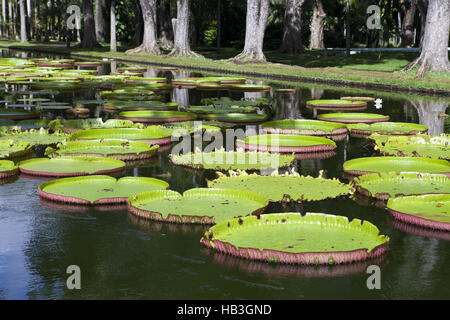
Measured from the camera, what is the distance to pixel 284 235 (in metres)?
5.22

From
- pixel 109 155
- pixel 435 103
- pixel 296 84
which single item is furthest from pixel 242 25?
pixel 109 155

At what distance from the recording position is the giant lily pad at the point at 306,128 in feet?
35.4

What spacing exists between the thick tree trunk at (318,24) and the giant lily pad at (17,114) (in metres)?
29.9

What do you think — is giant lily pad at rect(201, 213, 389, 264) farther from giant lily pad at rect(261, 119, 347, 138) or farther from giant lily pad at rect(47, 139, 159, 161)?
giant lily pad at rect(261, 119, 347, 138)

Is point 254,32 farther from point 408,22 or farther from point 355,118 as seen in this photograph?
point 355,118

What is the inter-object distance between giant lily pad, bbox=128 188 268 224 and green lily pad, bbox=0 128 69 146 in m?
3.76

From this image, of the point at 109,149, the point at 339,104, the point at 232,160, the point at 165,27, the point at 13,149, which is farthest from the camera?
the point at 165,27

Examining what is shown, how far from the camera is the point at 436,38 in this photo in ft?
66.1

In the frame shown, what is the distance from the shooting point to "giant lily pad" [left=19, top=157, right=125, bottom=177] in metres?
7.61

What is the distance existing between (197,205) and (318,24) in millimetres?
37183

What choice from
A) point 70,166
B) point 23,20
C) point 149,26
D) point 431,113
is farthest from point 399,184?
point 23,20

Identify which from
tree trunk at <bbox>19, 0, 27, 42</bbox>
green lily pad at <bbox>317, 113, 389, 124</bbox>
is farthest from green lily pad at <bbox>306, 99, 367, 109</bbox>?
tree trunk at <bbox>19, 0, 27, 42</bbox>
